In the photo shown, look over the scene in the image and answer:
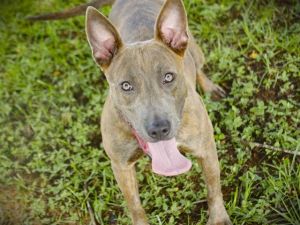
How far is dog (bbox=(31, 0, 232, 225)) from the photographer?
12.0 feet

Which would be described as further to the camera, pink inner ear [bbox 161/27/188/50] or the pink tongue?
pink inner ear [bbox 161/27/188/50]

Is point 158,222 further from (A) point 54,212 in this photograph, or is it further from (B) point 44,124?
(B) point 44,124

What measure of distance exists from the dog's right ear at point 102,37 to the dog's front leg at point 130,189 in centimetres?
77

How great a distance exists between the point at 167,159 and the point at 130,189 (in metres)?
0.62

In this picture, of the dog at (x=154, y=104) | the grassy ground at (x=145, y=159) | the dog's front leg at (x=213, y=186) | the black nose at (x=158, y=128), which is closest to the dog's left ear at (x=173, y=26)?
the dog at (x=154, y=104)

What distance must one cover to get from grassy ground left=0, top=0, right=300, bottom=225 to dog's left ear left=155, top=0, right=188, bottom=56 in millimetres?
1347

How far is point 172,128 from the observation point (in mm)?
3607

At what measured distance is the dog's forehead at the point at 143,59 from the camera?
12.2 ft

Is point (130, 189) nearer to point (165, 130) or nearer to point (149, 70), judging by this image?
point (165, 130)

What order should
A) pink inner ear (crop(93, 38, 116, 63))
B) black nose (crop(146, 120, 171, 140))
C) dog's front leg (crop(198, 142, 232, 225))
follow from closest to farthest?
black nose (crop(146, 120, 171, 140)), pink inner ear (crop(93, 38, 116, 63)), dog's front leg (crop(198, 142, 232, 225))

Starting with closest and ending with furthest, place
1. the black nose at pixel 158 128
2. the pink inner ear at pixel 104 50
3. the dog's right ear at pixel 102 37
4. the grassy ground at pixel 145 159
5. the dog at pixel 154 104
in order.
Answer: the black nose at pixel 158 128 → the dog at pixel 154 104 → the dog's right ear at pixel 102 37 → the pink inner ear at pixel 104 50 → the grassy ground at pixel 145 159

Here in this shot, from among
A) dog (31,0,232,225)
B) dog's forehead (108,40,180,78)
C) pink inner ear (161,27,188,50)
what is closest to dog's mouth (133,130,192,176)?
dog (31,0,232,225)

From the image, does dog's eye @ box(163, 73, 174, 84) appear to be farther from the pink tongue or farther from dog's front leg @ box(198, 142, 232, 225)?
dog's front leg @ box(198, 142, 232, 225)

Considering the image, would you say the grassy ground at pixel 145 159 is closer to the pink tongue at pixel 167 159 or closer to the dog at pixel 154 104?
the dog at pixel 154 104
